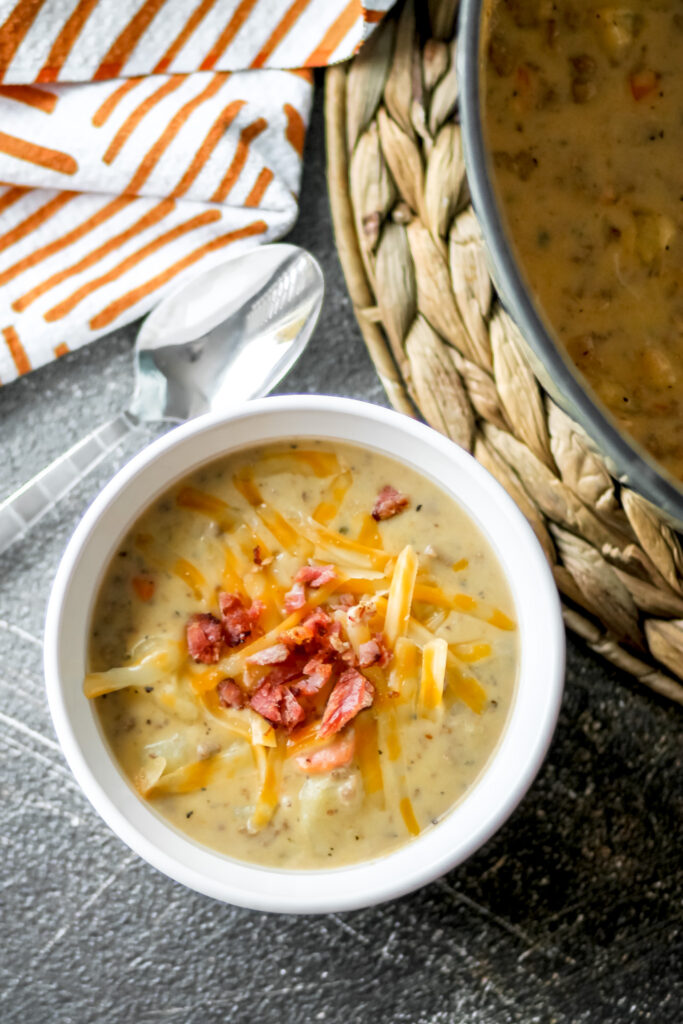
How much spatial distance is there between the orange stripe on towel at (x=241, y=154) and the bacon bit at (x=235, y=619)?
650mm

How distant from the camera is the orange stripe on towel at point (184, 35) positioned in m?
1.52

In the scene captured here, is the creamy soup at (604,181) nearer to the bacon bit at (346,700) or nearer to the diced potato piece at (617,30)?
the diced potato piece at (617,30)

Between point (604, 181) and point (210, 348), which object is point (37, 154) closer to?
point (210, 348)

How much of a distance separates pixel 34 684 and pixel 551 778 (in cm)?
78

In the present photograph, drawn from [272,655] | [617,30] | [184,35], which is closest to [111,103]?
[184,35]

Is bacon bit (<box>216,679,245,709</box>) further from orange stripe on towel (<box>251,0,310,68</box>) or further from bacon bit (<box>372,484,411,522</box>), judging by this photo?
orange stripe on towel (<box>251,0,310,68</box>)

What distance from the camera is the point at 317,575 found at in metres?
1.29

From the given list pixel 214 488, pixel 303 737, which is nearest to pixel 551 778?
pixel 303 737

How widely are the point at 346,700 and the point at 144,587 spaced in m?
0.30

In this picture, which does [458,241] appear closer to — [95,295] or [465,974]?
[95,295]

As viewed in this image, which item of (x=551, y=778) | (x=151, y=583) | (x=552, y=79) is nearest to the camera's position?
(x=552, y=79)

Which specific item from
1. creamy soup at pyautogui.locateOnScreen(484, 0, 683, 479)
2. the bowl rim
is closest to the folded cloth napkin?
creamy soup at pyautogui.locateOnScreen(484, 0, 683, 479)

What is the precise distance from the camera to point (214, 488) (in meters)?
1.35

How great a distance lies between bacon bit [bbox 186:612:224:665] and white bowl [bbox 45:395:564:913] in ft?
0.48
